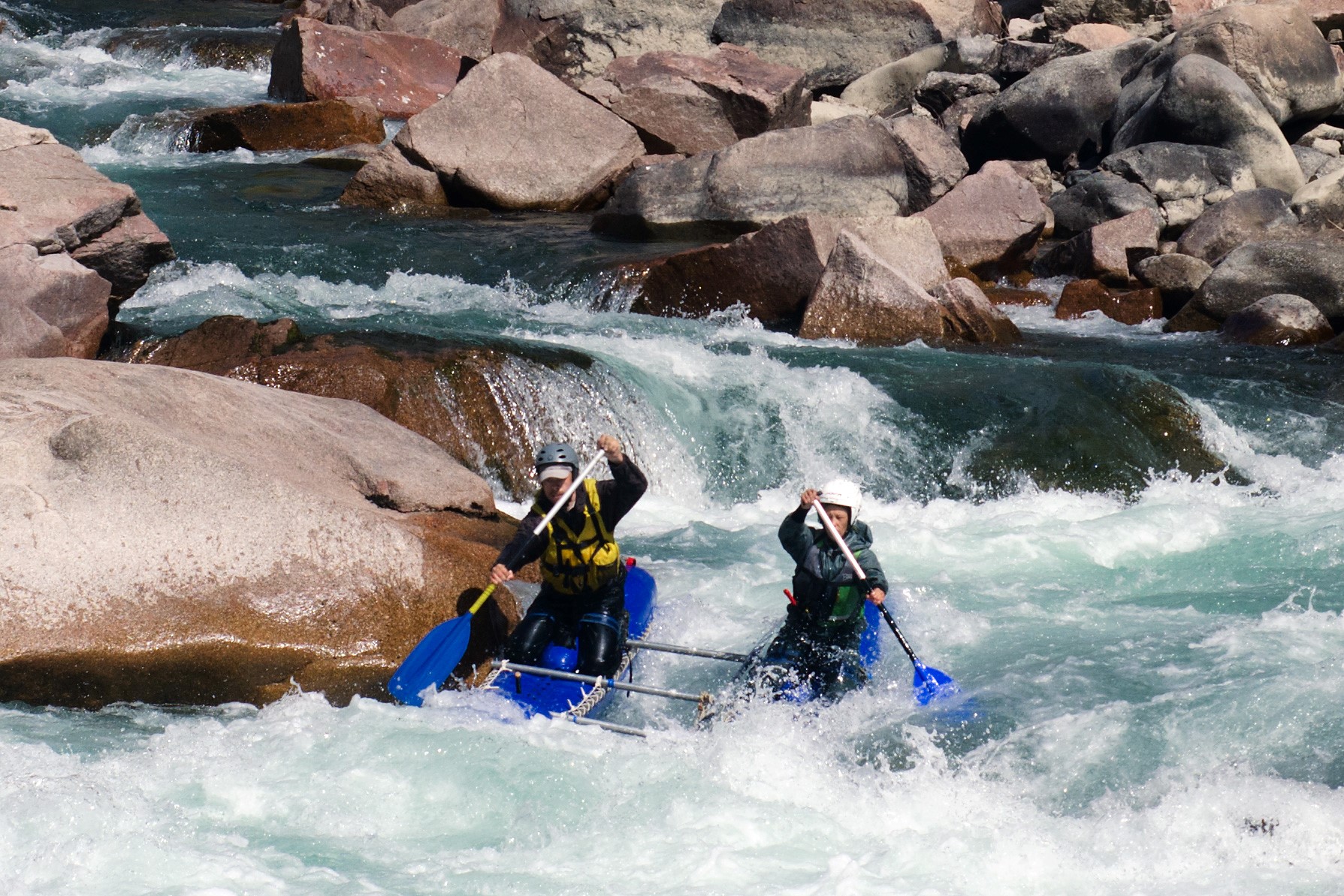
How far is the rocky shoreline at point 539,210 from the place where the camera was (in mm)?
4734

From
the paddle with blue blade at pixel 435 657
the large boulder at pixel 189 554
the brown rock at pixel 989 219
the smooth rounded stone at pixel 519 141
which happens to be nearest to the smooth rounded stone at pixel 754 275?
the brown rock at pixel 989 219

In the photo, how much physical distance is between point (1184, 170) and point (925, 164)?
2.70 m

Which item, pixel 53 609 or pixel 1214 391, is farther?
pixel 1214 391

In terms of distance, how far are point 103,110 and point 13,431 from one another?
12716mm

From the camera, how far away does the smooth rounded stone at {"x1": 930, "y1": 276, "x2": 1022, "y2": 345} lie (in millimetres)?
9617

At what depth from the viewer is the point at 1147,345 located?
9.99 meters

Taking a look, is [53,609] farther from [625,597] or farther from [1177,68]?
[1177,68]

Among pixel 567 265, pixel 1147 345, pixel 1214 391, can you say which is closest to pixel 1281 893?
pixel 1214 391

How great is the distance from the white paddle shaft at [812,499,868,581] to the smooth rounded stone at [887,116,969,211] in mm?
7824

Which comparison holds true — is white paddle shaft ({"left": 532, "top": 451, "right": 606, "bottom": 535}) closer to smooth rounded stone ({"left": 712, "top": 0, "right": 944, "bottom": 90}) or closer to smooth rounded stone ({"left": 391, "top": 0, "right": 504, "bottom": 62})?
smooth rounded stone ({"left": 712, "top": 0, "right": 944, "bottom": 90})

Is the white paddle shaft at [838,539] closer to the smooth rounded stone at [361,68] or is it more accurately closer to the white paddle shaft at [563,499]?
the white paddle shaft at [563,499]

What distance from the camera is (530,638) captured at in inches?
202

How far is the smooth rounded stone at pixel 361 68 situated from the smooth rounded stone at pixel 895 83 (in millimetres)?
5267

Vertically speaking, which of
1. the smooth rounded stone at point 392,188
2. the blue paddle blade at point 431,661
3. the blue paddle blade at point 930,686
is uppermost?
the blue paddle blade at point 431,661
